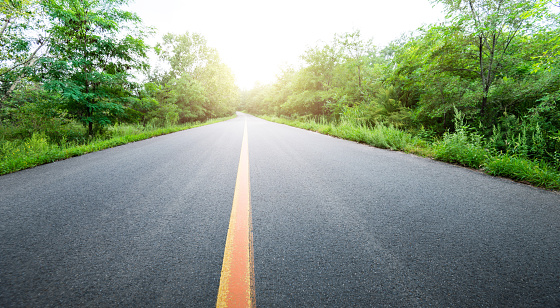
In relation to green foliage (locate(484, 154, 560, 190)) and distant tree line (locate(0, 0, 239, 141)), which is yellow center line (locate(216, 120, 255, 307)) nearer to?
green foliage (locate(484, 154, 560, 190))

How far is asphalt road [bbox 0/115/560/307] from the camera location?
1066mm

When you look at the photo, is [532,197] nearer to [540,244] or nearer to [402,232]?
[540,244]

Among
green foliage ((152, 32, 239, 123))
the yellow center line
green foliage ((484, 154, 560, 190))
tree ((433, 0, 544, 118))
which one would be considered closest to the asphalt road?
the yellow center line

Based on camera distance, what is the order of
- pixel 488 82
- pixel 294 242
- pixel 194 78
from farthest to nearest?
1. pixel 194 78
2. pixel 488 82
3. pixel 294 242

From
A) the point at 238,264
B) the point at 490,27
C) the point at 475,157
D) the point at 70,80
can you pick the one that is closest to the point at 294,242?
the point at 238,264

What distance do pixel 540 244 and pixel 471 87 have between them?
6230 mm

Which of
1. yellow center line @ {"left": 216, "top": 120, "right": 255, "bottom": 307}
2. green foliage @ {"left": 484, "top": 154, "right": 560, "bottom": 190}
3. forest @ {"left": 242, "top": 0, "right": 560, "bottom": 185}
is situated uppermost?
forest @ {"left": 242, "top": 0, "right": 560, "bottom": 185}

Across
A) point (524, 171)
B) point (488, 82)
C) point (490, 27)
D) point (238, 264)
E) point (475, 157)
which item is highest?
point (490, 27)

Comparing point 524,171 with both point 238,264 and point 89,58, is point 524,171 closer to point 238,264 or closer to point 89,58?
point 238,264

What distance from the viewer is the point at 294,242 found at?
1.51 meters

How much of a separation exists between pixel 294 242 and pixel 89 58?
10186mm

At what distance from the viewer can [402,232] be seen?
5.40 feet

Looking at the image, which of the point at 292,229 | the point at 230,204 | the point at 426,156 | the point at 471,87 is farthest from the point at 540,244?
the point at 471,87

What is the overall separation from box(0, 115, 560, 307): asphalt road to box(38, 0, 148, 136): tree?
547 cm
